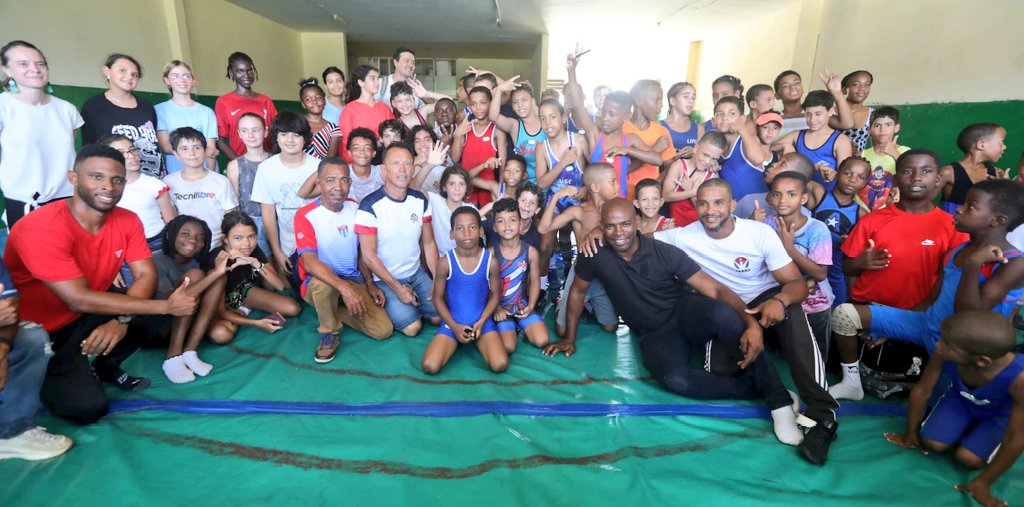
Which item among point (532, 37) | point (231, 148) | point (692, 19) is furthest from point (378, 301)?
point (532, 37)

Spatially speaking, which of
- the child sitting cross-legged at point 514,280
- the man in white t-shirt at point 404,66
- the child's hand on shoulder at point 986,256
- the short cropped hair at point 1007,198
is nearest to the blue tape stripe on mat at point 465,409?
the child sitting cross-legged at point 514,280

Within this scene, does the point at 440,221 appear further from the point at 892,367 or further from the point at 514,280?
the point at 892,367

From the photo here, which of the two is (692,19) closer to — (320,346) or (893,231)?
(893,231)

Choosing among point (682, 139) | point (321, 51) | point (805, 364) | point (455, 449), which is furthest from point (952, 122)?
point (321, 51)

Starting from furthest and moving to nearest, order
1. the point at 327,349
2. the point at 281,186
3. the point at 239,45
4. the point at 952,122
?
1. the point at 239,45
2. the point at 952,122
3. the point at 281,186
4. the point at 327,349

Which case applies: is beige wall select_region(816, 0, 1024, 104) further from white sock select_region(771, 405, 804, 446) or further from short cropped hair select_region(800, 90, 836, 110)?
white sock select_region(771, 405, 804, 446)

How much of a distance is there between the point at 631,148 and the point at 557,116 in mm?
625

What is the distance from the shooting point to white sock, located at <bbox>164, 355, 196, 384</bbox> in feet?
8.87

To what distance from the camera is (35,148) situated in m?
3.18

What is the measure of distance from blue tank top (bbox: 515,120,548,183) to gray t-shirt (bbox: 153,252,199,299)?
8.36 feet

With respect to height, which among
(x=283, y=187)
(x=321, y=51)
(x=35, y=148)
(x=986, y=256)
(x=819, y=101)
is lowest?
(x=986, y=256)

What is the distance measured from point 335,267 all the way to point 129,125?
2.05 metres

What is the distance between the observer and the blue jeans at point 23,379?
202 cm

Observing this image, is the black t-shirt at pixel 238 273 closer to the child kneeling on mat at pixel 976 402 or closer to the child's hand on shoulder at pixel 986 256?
the child kneeling on mat at pixel 976 402
